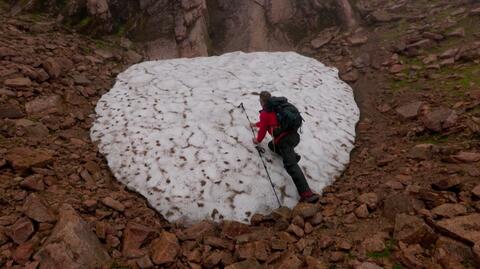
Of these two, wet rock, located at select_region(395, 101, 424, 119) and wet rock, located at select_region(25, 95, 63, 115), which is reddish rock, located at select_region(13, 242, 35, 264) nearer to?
wet rock, located at select_region(25, 95, 63, 115)

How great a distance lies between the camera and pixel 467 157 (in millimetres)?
7316

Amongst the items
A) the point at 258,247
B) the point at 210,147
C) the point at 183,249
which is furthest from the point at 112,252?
the point at 210,147

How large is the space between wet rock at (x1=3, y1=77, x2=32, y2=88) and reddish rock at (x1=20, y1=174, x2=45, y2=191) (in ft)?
13.2

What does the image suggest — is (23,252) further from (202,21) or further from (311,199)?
(202,21)

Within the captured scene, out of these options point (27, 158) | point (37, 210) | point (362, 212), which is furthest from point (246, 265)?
point (27, 158)

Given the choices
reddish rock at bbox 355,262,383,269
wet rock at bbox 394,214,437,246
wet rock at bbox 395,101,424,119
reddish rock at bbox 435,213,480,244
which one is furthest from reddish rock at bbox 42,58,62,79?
reddish rock at bbox 435,213,480,244

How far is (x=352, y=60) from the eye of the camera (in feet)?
47.9

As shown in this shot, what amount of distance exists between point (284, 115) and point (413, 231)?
12.4 ft

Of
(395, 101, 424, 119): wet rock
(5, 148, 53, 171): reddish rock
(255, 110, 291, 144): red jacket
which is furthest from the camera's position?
(395, 101, 424, 119): wet rock

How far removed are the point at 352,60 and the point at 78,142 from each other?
11.1 meters

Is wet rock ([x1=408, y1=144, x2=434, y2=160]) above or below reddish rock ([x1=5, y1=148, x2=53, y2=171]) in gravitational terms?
above

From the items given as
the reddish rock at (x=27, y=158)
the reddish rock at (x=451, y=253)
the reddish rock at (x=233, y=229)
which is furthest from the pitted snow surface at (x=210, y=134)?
the reddish rock at (x=451, y=253)

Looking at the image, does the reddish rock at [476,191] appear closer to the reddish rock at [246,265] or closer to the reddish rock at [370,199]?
the reddish rock at [370,199]

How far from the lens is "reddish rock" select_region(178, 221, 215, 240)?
22.2 feet
